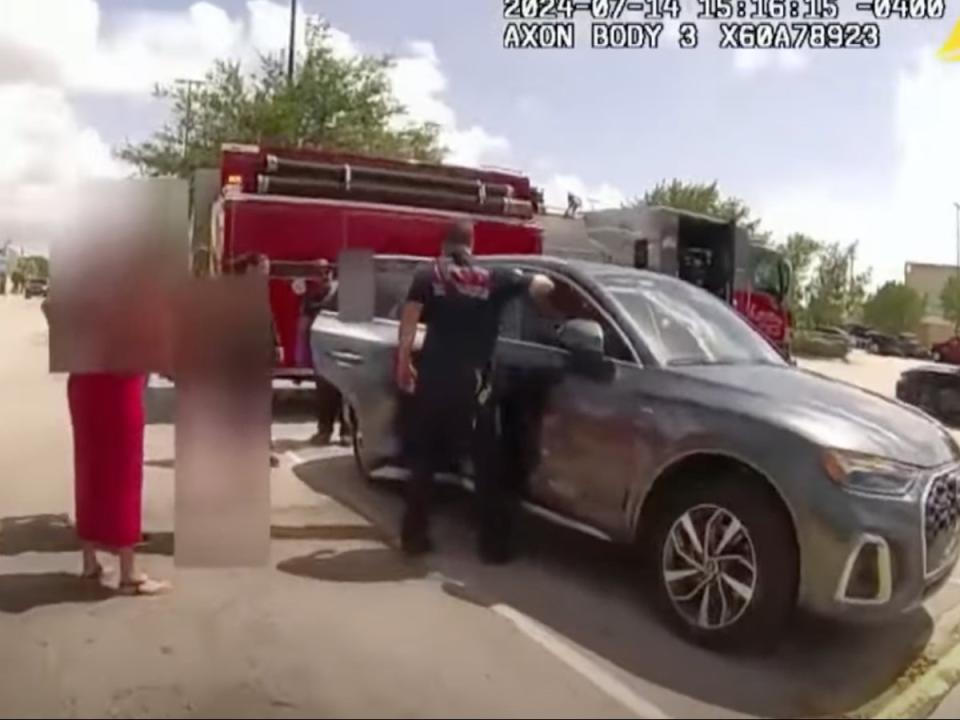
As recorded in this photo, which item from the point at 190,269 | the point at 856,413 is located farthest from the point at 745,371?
the point at 190,269

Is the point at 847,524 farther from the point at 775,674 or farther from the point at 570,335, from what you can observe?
the point at 570,335

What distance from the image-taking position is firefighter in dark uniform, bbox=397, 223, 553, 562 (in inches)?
189

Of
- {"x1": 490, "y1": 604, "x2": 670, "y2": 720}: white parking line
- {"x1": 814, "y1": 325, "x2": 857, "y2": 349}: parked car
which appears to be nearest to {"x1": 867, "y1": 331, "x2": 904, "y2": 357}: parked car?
{"x1": 814, "y1": 325, "x2": 857, "y2": 349}: parked car

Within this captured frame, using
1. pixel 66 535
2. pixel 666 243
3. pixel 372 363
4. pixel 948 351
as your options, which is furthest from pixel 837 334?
pixel 66 535

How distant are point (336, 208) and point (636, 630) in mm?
4402

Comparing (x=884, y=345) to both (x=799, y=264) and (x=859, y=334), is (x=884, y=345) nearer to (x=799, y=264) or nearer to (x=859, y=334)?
(x=859, y=334)

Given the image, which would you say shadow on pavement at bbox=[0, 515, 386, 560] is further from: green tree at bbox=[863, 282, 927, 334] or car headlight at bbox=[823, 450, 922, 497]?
green tree at bbox=[863, 282, 927, 334]

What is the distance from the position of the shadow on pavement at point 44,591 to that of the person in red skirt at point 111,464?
127 mm

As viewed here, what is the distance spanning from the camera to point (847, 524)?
142 inches

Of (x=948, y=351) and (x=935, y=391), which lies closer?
(x=935, y=391)

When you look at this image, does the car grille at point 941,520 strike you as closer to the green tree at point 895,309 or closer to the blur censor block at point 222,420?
the blur censor block at point 222,420

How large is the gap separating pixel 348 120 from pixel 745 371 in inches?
530

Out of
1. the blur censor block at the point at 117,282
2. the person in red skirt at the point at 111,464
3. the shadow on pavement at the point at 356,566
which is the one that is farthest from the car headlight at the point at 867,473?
the person in red skirt at the point at 111,464

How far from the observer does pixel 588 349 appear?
4535mm
